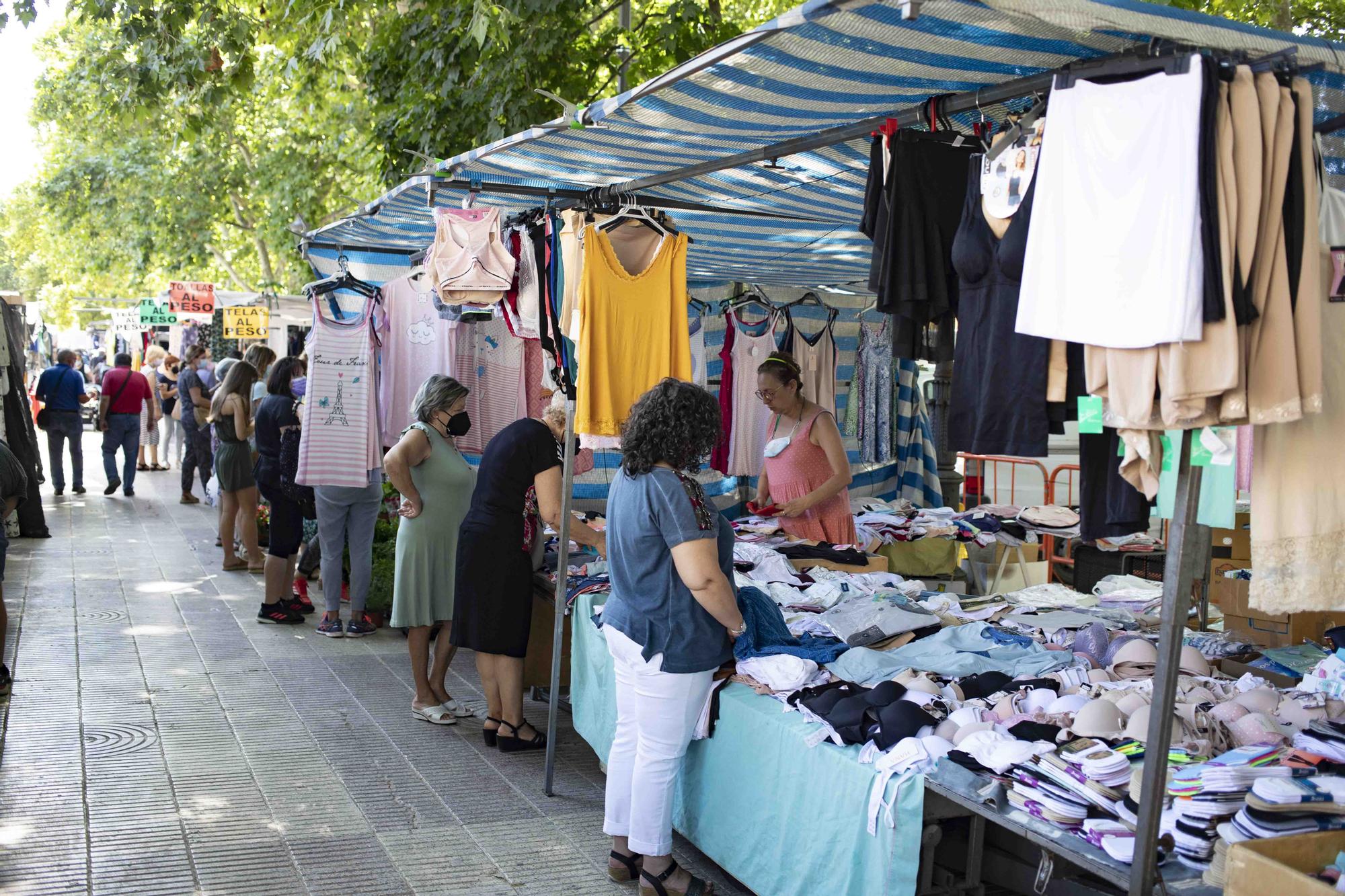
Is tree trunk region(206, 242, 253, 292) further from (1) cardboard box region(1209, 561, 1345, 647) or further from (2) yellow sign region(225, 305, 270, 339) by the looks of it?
(1) cardboard box region(1209, 561, 1345, 647)

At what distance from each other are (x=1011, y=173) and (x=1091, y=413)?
67 cm

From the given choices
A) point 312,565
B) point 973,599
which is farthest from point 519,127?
point 973,599

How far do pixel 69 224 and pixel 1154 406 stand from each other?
87.7 feet

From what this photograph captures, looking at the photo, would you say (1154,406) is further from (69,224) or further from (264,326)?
(69,224)

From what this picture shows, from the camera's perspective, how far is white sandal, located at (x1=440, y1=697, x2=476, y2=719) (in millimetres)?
6008

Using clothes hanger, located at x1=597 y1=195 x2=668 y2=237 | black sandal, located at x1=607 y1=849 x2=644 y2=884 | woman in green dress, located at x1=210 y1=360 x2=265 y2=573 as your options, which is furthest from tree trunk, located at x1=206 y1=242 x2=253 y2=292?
black sandal, located at x1=607 y1=849 x2=644 y2=884

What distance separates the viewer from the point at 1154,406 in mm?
2379

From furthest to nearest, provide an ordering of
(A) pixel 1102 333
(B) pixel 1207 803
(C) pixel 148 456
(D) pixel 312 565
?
(C) pixel 148 456 → (D) pixel 312 565 → (B) pixel 1207 803 → (A) pixel 1102 333

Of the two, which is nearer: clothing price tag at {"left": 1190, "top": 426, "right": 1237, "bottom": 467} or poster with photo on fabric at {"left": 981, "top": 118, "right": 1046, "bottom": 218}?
clothing price tag at {"left": 1190, "top": 426, "right": 1237, "bottom": 467}

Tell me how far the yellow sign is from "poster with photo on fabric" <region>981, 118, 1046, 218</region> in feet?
46.9

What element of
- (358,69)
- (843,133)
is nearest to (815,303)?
(843,133)

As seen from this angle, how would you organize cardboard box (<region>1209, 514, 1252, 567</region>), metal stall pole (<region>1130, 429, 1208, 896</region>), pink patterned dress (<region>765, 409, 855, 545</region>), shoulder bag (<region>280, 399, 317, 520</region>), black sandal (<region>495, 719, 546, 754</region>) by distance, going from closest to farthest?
metal stall pole (<region>1130, 429, 1208, 896</region>) < cardboard box (<region>1209, 514, 1252, 567</region>) < black sandal (<region>495, 719, 546, 754</region>) < pink patterned dress (<region>765, 409, 855, 545</region>) < shoulder bag (<region>280, 399, 317, 520</region>)

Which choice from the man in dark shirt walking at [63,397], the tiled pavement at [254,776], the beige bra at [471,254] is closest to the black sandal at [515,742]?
the tiled pavement at [254,776]

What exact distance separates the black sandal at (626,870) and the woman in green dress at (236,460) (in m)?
6.15
